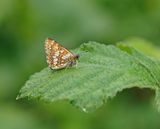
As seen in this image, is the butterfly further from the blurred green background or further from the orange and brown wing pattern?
the blurred green background

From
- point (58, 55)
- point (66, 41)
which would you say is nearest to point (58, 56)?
point (58, 55)

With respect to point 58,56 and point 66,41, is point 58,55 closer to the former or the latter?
point 58,56

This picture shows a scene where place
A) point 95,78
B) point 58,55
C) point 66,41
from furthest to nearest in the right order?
point 66,41 → point 58,55 → point 95,78

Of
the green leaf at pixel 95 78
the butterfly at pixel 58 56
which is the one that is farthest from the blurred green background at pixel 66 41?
the green leaf at pixel 95 78

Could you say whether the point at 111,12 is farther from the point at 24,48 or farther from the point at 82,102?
the point at 82,102

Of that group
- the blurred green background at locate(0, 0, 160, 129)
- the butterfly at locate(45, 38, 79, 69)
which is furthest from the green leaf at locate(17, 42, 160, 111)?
the blurred green background at locate(0, 0, 160, 129)

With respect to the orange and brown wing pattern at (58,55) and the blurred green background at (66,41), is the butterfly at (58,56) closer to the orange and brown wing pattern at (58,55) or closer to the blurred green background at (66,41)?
the orange and brown wing pattern at (58,55)
